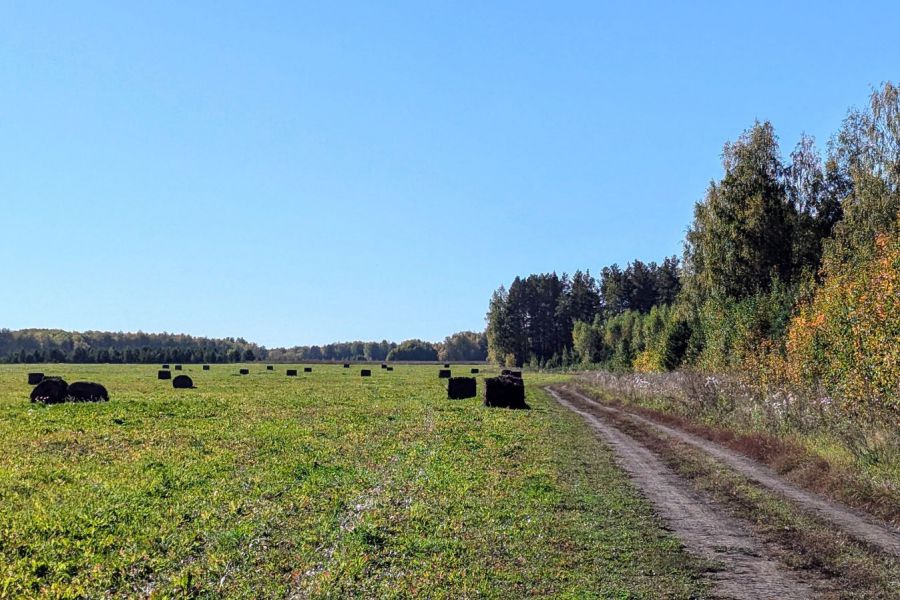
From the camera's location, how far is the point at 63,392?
36.4 metres

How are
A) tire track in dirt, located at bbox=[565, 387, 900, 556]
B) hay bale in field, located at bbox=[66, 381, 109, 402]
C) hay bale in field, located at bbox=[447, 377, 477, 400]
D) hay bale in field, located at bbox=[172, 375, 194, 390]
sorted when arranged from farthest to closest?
hay bale in field, located at bbox=[172, 375, 194, 390] < hay bale in field, located at bbox=[447, 377, 477, 400] < hay bale in field, located at bbox=[66, 381, 109, 402] < tire track in dirt, located at bbox=[565, 387, 900, 556]

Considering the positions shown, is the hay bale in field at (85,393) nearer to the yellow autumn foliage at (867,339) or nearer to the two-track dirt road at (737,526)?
the two-track dirt road at (737,526)

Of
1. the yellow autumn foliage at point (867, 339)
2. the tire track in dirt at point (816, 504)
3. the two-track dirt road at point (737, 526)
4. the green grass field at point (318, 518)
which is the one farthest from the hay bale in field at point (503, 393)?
the two-track dirt road at point (737, 526)

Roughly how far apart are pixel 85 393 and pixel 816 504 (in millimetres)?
31488

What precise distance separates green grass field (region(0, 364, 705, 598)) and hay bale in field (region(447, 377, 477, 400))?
22.6 meters

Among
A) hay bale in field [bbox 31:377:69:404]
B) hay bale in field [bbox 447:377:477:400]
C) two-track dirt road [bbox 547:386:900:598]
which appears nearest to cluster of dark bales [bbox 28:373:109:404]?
hay bale in field [bbox 31:377:69:404]

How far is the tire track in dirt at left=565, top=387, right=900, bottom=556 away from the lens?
12.3 meters

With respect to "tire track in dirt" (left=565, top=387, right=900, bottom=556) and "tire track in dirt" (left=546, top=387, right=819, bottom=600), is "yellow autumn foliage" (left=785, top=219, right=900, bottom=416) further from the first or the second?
"tire track in dirt" (left=546, top=387, right=819, bottom=600)

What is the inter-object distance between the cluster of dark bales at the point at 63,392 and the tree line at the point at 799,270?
28.5 metres

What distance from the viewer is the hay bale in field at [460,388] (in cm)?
4859

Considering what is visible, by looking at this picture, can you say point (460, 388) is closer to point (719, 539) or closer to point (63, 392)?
point (63, 392)

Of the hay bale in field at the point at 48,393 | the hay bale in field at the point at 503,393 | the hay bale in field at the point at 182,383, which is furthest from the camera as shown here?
the hay bale in field at the point at 182,383

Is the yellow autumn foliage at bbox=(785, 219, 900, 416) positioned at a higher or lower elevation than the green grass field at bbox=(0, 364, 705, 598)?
higher

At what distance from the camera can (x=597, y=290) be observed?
17525 cm
